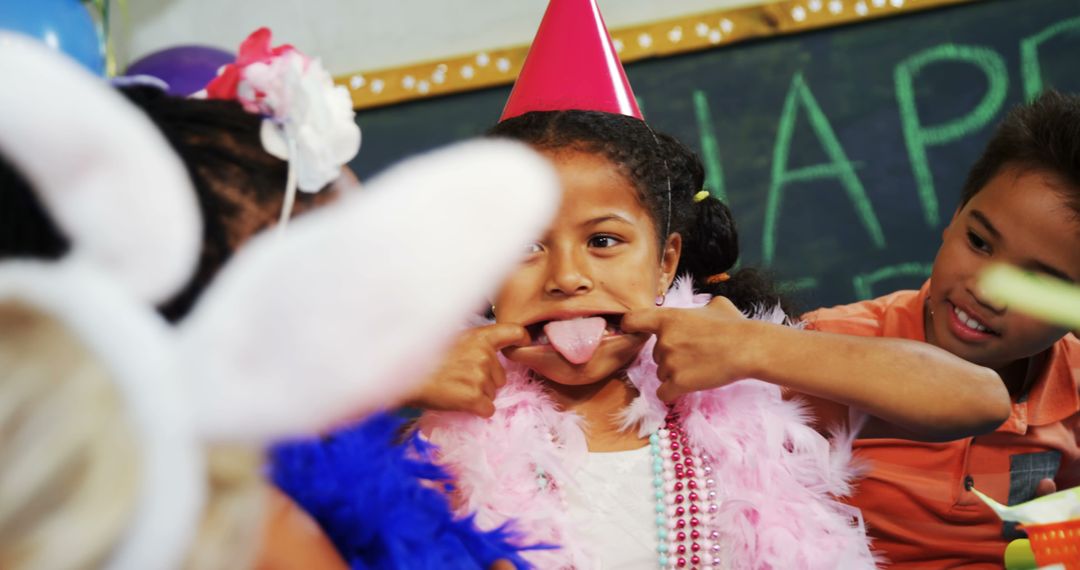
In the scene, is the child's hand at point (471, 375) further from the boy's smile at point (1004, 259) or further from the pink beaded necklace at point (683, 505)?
the boy's smile at point (1004, 259)

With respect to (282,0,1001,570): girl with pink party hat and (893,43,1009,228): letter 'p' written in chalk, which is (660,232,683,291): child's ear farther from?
(893,43,1009,228): letter 'p' written in chalk

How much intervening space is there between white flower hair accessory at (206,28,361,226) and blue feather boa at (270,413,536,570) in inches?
8.0

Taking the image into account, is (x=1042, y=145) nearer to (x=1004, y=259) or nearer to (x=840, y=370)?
(x=1004, y=259)

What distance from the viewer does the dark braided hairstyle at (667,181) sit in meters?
1.13

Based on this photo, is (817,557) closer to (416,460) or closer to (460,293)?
(416,460)

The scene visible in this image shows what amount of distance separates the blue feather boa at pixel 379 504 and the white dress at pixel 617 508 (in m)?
0.15

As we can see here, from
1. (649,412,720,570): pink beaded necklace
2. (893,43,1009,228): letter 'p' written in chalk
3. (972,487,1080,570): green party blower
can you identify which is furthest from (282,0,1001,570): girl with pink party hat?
(893,43,1009,228): letter 'p' written in chalk

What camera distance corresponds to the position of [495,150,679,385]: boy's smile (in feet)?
3.37

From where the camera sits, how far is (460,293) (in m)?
0.49

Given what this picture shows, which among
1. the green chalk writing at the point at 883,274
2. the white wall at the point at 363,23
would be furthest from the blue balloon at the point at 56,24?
the green chalk writing at the point at 883,274

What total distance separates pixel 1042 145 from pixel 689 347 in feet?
1.91

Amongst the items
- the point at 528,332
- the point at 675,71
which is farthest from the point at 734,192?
the point at 528,332

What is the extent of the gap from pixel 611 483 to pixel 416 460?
248 mm

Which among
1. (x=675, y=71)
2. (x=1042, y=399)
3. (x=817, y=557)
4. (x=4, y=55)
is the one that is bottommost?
(x=1042, y=399)
